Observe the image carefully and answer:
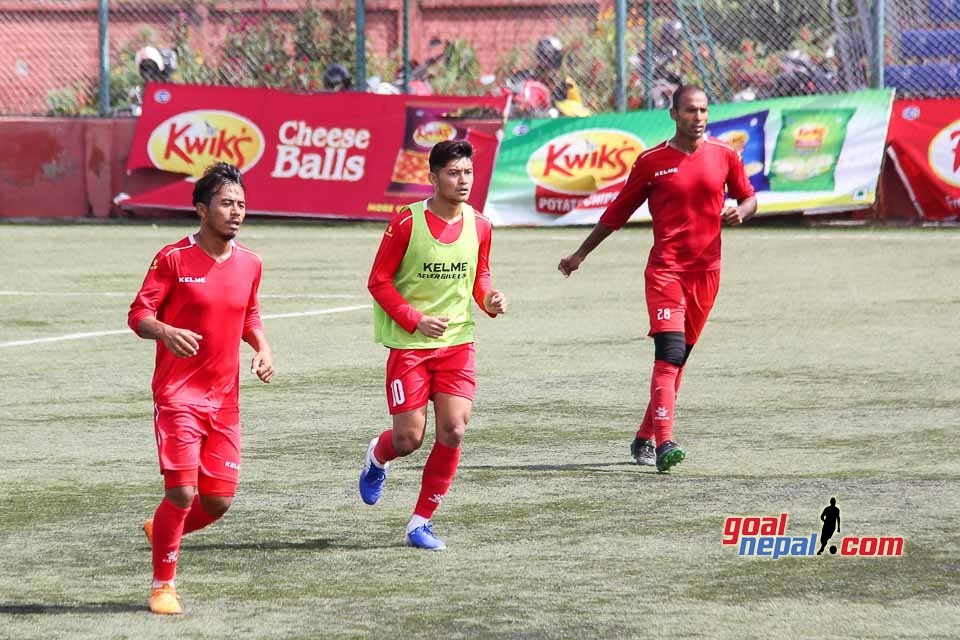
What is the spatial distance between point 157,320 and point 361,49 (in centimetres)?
1920

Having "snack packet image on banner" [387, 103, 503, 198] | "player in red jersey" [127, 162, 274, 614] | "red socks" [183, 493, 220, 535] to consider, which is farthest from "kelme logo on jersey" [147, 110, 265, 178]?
"player in red jersey" [127, 162, 274, 614]

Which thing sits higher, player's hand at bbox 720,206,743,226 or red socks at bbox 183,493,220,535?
player's hand at bbox 720,206,743,226

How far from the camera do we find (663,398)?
881 cm

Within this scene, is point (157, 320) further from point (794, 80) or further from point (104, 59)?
point (104, 59)

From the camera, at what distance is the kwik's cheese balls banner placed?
72.3 ft

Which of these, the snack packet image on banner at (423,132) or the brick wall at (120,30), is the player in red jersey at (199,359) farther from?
the brick wall at (120,30)

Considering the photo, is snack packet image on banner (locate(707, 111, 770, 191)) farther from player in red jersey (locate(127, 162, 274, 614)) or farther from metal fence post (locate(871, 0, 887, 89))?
A: player in red jersey (locate(127, 162, 274, 614))

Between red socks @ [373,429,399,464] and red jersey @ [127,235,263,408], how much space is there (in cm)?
123

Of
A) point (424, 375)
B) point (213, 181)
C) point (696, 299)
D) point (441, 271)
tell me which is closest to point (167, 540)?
point (213, 181)

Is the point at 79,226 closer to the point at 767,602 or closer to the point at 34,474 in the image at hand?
the point at 34,474

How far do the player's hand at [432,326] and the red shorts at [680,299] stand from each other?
232 cm

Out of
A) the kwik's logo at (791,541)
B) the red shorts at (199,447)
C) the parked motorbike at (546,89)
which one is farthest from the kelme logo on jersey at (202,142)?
the red shorts at (199,447)

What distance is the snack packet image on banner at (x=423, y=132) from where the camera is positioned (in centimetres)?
2336

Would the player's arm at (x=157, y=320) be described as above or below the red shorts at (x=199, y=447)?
above
